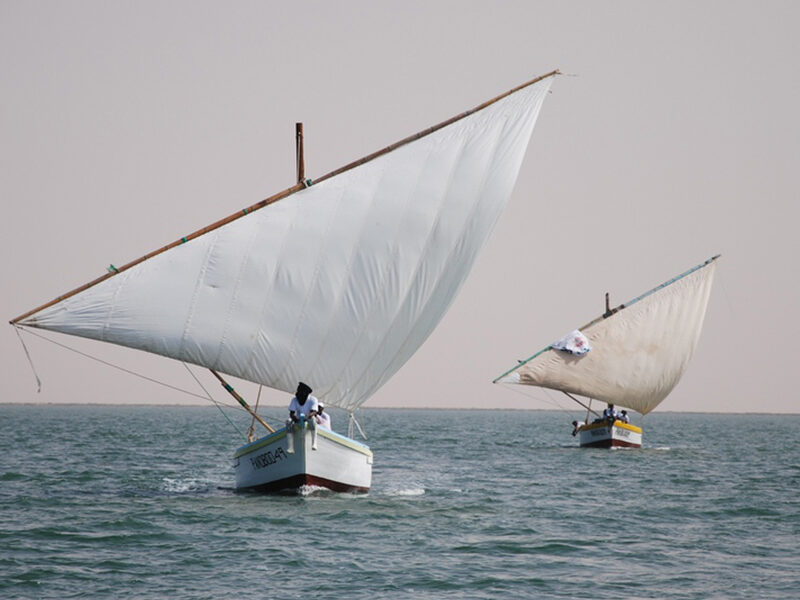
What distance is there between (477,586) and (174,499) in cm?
1127

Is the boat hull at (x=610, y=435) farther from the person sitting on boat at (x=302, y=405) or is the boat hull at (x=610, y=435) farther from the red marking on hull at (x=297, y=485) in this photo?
the person sitting on boat at (x=302, y=405)

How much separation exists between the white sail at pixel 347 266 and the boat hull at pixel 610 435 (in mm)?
28569

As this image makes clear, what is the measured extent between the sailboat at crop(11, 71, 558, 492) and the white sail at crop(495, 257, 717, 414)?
2500 cm

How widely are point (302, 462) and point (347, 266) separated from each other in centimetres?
451

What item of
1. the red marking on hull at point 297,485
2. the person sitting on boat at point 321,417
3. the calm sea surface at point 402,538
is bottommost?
the calm sea surface at point 402,538

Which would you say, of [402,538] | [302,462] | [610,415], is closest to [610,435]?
[610,415]

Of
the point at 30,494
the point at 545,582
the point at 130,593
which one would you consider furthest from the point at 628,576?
the point at 30,494

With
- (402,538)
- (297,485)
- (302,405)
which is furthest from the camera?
(297,485)

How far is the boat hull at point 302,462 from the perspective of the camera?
2336 cm

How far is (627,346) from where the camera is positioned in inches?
1964

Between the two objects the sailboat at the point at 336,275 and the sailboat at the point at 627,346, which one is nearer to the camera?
the sailboat at the point at 336,275

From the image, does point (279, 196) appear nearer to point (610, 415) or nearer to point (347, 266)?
point (347, 266)

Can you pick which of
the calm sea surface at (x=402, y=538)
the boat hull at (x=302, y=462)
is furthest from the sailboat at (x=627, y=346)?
the boat hull at (x=302, y=462)

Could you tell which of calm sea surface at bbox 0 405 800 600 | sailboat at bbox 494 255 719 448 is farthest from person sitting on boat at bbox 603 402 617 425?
calm sea surface at bbox 0 405 800 600
